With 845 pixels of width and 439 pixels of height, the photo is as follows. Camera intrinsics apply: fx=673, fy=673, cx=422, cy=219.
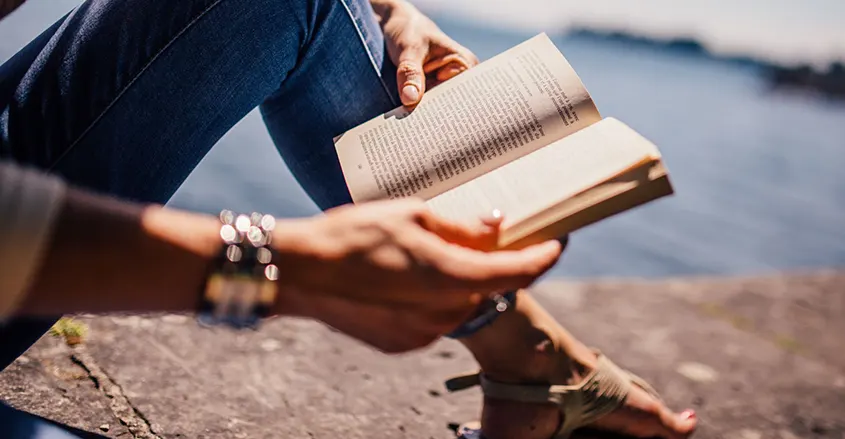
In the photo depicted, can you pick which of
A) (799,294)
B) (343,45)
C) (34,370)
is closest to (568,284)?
(799,294)

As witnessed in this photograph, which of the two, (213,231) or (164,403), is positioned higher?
(213,231)

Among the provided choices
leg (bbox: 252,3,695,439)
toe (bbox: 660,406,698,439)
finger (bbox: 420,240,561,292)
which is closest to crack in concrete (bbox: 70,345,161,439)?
leg (bbox: 252,3,695,439)

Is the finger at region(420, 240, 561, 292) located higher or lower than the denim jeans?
lower

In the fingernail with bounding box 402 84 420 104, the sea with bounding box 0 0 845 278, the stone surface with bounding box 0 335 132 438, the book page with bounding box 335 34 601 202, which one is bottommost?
the sea with bounding box 0 0 845 278

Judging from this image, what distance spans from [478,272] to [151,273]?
0.99ft

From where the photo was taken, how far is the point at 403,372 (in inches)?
66.4

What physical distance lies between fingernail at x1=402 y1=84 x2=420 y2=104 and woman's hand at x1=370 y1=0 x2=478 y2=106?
2cm

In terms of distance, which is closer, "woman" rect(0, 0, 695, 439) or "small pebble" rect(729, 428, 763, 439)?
"woman" rect(0, 0, 695, 439)

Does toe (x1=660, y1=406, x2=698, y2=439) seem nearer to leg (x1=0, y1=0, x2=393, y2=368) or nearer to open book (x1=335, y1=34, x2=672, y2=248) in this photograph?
open book (x1=335, y1=34, x2=672, y2=248)

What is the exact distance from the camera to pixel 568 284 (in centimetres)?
262

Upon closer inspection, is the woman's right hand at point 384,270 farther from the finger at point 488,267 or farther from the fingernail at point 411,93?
the fingernail at point 411,93

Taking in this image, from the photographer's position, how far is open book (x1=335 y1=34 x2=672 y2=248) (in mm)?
799

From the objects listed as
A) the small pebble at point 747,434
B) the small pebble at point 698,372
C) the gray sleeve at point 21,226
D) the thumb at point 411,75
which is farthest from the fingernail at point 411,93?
the small pebble at point 698,372

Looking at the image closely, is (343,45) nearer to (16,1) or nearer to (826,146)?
(16,1)
